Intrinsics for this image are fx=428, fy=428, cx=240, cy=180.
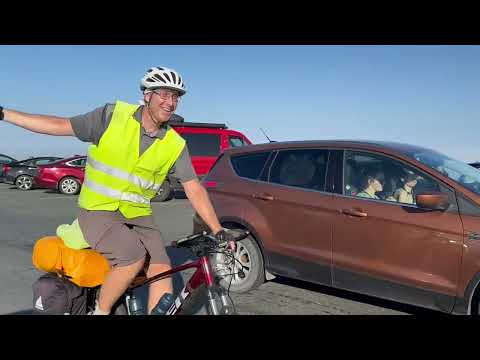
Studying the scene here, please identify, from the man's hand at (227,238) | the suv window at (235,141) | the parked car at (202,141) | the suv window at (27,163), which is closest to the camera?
the man's hand at (227,238)

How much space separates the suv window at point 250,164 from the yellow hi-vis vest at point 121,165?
232cm

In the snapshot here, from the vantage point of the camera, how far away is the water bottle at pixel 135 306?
2.89 metres

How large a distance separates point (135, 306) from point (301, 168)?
2486mm

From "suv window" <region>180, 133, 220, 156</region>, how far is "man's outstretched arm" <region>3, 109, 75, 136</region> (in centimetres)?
1236

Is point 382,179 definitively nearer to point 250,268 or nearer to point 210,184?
point 250,268

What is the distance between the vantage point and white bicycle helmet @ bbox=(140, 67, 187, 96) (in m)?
2.71

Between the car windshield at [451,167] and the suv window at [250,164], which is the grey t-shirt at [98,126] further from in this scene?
the car windshield at [451,167]

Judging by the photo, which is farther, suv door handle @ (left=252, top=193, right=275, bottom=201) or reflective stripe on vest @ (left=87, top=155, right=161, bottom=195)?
suv door handle @ (left=252, top=193, right=275, bottom=201)

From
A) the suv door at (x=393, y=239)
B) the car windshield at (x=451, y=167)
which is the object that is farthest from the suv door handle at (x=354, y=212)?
the car windshield at (x=451, y=167)

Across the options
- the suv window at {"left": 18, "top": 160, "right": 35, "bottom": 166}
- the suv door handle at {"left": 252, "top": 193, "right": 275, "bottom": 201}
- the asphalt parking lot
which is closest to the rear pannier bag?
the asphalt parking lot

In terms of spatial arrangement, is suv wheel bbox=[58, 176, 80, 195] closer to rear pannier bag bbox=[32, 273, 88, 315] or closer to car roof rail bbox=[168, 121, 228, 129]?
car roof rail bbox=[168, 121, 228, 129]

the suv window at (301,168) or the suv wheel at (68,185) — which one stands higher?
the suv window at (301,168)

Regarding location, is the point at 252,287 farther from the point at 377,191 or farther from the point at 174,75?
the point at 174,75
